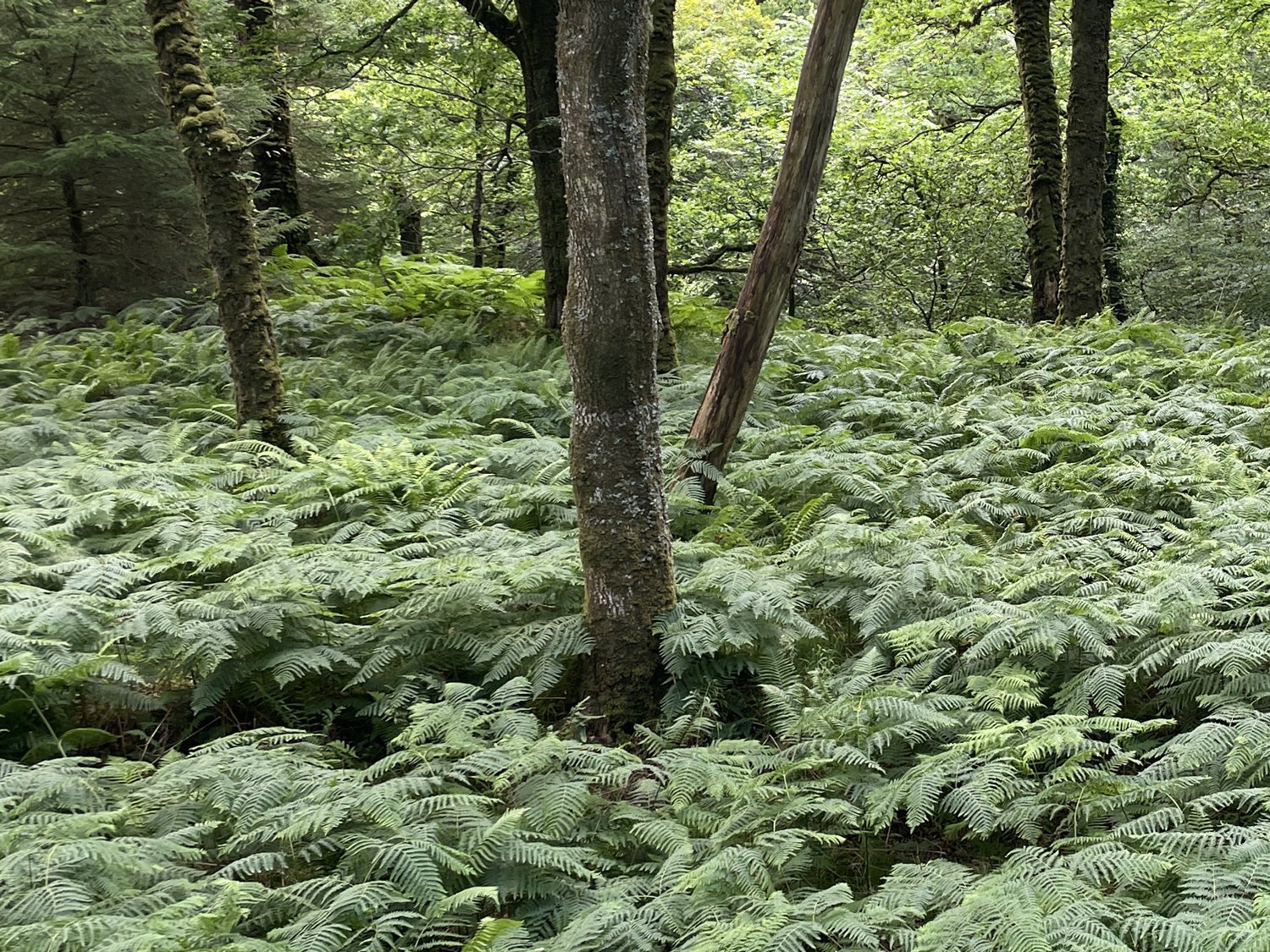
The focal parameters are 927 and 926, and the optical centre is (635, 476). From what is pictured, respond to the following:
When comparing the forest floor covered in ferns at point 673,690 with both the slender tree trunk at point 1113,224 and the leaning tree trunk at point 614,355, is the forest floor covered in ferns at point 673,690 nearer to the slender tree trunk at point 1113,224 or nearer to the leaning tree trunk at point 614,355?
the leaning tree trunk at point 614,355

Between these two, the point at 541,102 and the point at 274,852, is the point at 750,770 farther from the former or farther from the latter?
the point at 541,102

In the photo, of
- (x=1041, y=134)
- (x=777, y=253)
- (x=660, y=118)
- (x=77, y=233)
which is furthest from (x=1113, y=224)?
(x=77, y=233)

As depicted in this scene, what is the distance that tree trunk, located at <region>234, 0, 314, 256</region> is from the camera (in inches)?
364

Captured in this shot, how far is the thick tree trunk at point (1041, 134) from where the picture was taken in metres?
11.1

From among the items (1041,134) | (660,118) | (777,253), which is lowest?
(777,253)

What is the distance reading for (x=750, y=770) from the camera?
135 inches

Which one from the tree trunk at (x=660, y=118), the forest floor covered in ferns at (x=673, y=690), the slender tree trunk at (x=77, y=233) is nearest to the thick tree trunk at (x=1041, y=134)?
the forest floor covered in ferns at (x=673, y=690)

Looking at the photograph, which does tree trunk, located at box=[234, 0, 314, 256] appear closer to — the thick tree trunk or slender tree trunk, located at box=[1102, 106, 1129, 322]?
the thick tree trunk

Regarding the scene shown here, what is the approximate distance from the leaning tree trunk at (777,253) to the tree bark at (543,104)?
302cm

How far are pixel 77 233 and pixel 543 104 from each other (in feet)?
17.6

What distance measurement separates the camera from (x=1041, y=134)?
36.4ft

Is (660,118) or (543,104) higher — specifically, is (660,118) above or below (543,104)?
below

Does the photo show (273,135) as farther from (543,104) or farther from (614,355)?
(614,355)

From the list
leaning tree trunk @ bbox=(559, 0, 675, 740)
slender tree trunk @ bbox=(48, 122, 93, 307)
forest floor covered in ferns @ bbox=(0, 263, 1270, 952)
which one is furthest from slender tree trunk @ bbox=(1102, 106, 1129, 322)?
slender tree trunk @ bbox=(48, 122, 93, 307)
